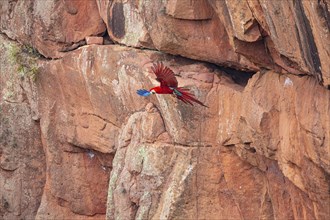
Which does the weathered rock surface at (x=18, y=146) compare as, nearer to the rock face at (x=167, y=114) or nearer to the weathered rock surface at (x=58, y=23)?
the rock face at (x=167, y=114)

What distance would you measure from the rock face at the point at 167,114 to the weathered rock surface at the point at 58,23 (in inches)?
0.5

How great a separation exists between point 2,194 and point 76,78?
92.8 inches

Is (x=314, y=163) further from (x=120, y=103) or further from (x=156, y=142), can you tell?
(x=120, y=103)

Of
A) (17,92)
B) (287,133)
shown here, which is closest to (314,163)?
(287,133)

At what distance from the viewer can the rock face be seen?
32.3ft

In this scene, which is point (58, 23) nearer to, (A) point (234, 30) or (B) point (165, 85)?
(B) point (165, 85)

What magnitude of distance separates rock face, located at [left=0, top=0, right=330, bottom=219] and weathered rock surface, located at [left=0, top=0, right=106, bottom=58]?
1cm

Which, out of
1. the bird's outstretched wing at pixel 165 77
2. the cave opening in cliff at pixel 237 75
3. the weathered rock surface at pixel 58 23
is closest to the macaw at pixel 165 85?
the bird's outstretched wing at pixel 165 77

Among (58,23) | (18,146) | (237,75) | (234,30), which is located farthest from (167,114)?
(18,146)

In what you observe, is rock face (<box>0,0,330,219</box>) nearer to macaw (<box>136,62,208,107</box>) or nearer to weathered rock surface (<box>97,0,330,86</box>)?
weathered rock surface (<box>97,0,330,86</box>)

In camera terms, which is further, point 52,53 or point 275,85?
point 52,53

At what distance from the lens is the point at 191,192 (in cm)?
1150

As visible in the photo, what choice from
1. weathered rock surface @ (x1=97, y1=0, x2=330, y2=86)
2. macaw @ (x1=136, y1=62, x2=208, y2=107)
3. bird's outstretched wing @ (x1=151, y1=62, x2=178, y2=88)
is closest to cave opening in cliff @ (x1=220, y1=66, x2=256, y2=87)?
weathered rock surface @ (x1=97, y1=0, x2=330, y2=86)

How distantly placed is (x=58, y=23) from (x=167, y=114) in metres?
2.43
